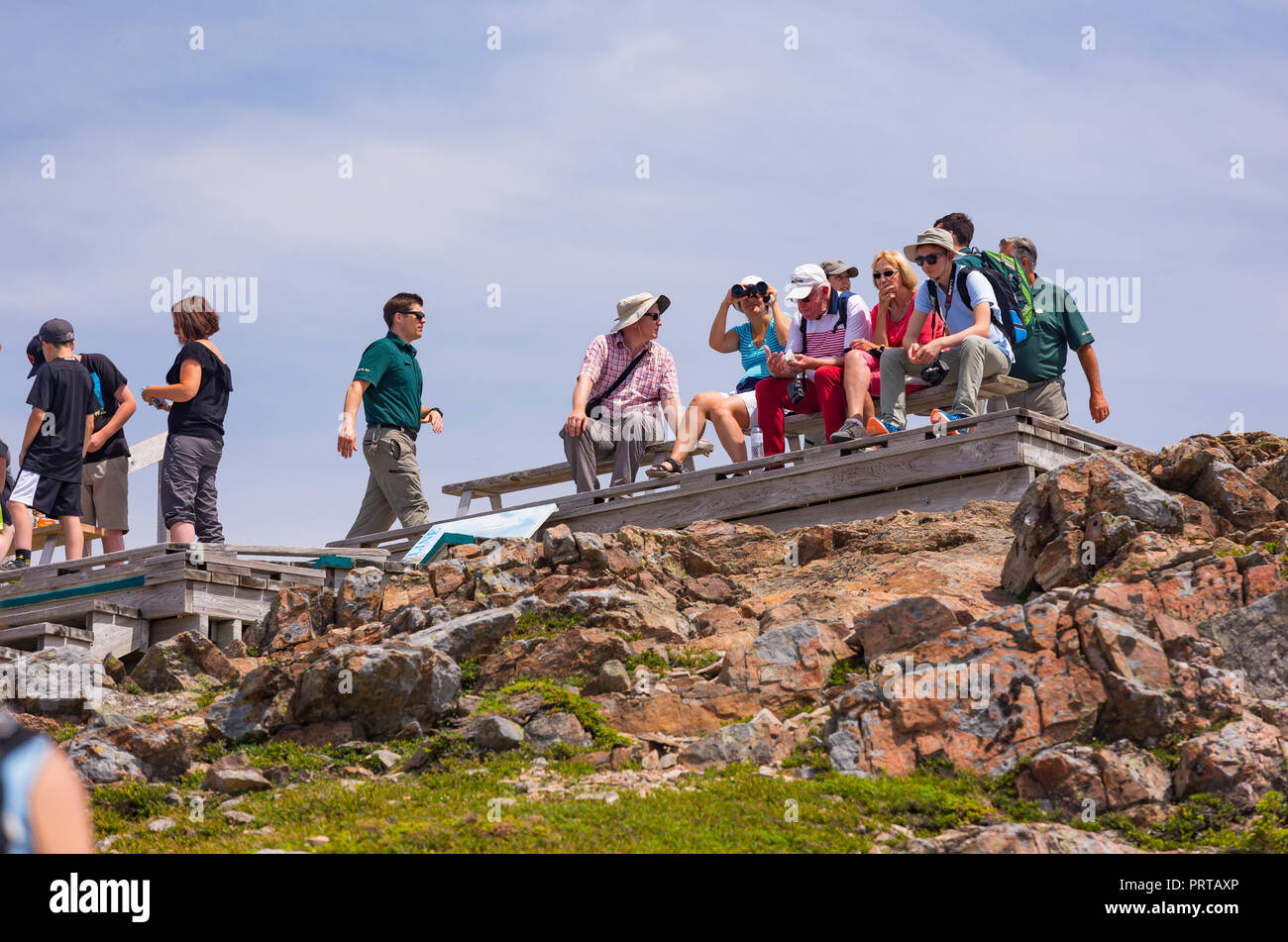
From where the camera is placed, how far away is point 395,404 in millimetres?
A: 14320

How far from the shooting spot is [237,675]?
38.4ft

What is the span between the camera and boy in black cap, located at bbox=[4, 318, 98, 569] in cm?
1319

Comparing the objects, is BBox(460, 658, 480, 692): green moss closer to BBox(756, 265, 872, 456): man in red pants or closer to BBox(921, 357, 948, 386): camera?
BBox(756, 265, 872, 456): man in red pants

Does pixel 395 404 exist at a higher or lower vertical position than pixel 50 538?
higher

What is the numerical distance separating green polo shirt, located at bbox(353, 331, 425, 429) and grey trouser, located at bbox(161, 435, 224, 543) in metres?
1.61

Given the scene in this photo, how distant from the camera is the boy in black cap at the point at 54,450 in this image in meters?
13.2

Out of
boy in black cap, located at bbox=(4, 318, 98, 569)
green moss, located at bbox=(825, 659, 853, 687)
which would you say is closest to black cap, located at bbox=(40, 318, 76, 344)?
boy in black cap, located at bbox=(4, 318, 98, 569)

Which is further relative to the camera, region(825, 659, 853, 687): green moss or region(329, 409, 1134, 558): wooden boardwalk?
region(329, 409, 1134, 558): wooden boardwalk

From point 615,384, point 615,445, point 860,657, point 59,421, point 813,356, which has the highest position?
point 813,356

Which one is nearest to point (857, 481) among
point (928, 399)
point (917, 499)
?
point (917, 499)

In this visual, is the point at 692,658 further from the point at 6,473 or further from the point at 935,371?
the point at 6,473

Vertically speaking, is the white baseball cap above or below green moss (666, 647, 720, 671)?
above

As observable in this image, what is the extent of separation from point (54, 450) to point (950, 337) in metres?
7.99

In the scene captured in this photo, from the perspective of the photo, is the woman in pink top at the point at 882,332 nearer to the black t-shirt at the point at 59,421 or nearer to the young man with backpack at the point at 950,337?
the young man with backpack at the point at 950,337
